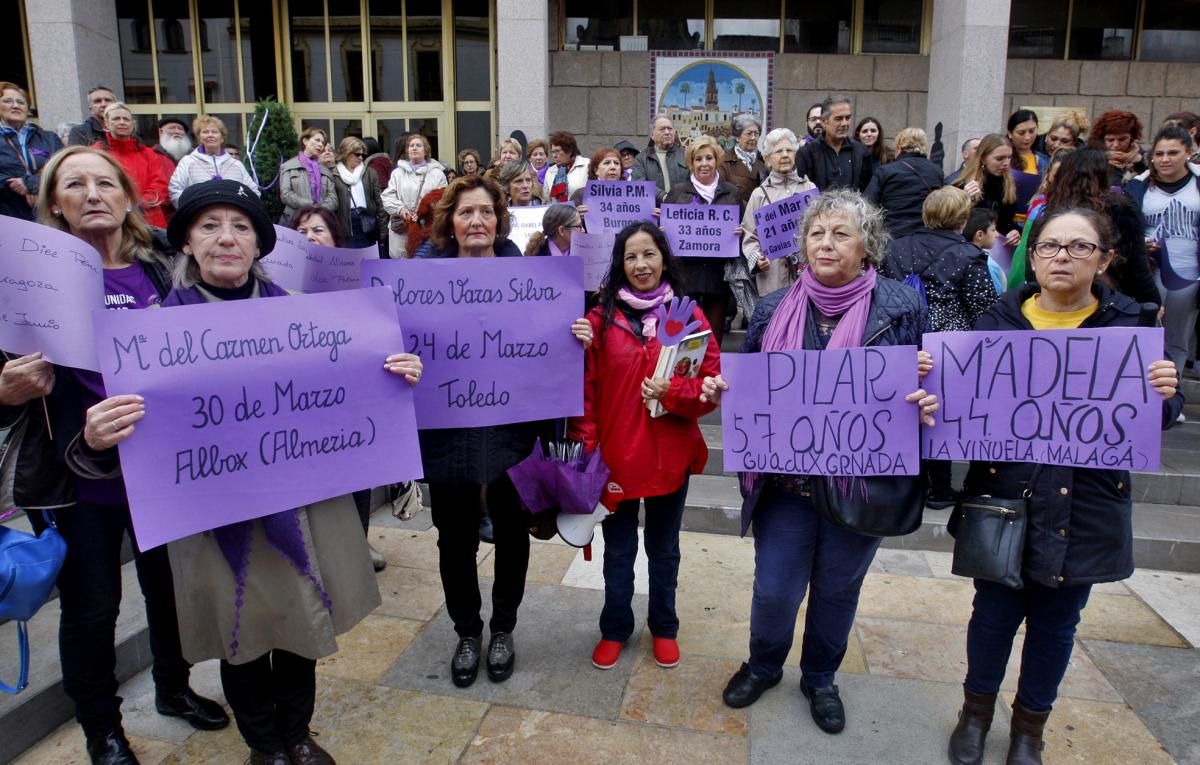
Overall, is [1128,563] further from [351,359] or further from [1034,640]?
Answer: [351,359]

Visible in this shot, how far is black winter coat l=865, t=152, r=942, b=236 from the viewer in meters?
5.70

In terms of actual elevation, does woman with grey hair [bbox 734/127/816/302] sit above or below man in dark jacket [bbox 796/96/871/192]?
below

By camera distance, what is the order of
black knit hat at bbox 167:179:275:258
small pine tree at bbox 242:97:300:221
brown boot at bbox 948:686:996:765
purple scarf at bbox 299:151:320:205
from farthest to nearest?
1. small pine tree at bbox 242:97:300:221
2. purple scarf at bbox 299:151:320:205
3. brown boot at bbox 948:686:996:765
4. black knit hat at bbox 167:179:275:258

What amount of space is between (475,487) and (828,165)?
478 centimetres

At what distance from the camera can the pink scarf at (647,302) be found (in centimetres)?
309

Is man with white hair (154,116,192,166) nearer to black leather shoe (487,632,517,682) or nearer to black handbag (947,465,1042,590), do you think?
black leather shoe (487,632,517,682)

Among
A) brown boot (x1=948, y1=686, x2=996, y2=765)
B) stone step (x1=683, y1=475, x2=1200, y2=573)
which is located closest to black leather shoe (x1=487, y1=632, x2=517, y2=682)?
stone step (x1=683, y1=475, x2=1200, y2=573)

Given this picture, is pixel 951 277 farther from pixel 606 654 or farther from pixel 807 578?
pixel 606 654

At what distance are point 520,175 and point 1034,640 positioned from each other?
4.84m

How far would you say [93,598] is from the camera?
2525 mm

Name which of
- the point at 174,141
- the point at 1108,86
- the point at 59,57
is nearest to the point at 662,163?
the point at 174,141

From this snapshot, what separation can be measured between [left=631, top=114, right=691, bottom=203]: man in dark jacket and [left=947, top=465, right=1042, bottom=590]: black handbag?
496 cm

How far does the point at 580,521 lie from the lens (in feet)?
10.0

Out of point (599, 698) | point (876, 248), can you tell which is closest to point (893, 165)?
point (876, 248)
